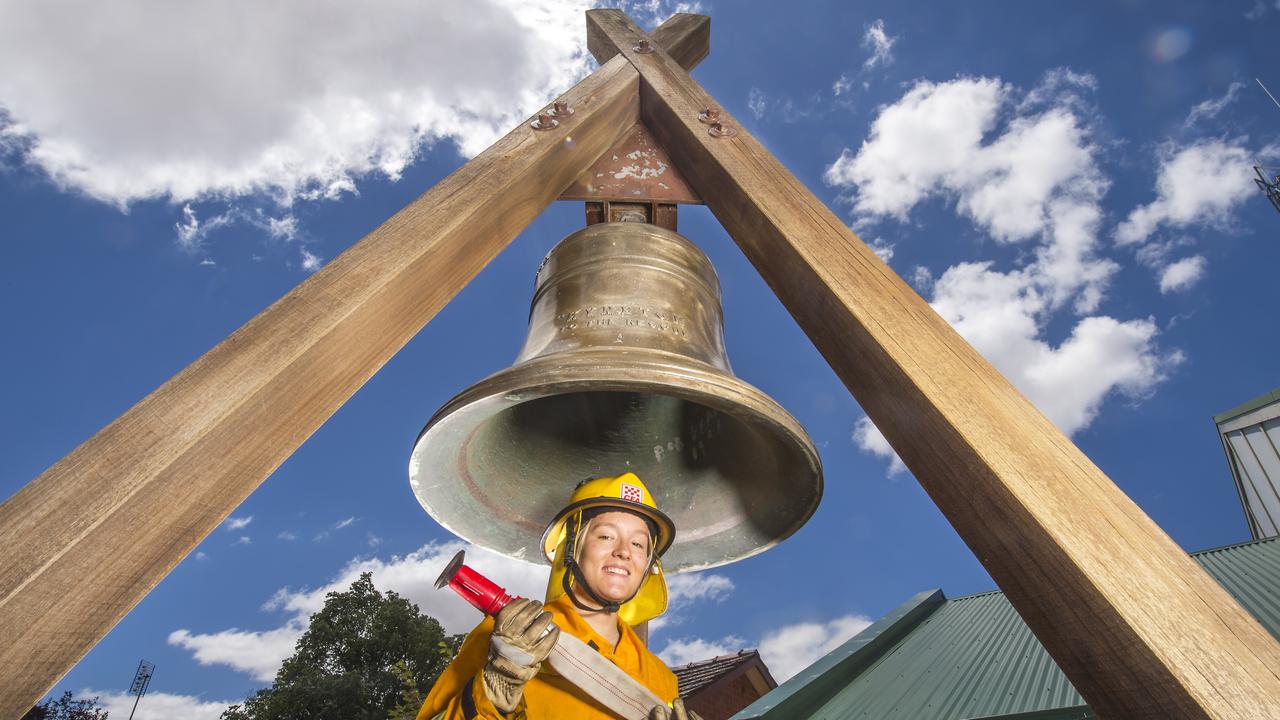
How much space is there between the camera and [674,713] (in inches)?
71.5

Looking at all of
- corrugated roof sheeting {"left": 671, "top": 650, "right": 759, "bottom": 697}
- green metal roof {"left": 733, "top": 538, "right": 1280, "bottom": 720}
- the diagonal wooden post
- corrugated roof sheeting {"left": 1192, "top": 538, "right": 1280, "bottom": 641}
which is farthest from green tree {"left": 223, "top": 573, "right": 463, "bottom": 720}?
the diagonal wooden post

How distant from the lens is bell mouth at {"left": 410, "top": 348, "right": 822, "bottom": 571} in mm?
1692

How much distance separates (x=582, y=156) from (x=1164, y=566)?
218 cm

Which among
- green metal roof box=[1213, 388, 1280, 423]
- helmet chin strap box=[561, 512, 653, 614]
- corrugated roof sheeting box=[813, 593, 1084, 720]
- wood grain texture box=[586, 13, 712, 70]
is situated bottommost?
helmet chin strap box=[561, 512, 653, 614]

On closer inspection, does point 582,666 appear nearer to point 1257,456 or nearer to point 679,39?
point 679,39

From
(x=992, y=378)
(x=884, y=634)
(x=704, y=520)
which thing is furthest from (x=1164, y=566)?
(x=884, y=634)

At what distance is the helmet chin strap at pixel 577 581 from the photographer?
7.07 feet

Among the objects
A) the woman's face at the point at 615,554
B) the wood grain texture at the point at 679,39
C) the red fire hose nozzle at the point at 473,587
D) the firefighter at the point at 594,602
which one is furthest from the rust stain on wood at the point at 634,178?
the red fire hose nozzle at the point at 473,587

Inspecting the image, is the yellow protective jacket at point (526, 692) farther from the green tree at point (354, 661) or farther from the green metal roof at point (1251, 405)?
the green tree at point (354, 661)

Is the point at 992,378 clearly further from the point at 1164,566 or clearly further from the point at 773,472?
the point at 773,472

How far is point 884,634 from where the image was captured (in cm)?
699

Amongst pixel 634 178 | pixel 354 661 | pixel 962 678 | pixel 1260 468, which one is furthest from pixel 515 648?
pixel 354 661

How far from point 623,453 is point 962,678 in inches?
169

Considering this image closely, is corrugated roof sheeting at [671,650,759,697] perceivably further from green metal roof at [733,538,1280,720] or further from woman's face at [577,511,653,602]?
woman's face at [577,511,653,602]
